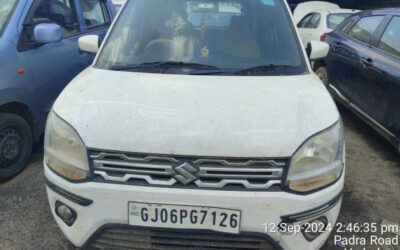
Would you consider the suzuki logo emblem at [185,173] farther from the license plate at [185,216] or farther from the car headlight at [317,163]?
the car headlight at [317,163]

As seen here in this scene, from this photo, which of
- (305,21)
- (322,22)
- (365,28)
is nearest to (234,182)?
(365,28)

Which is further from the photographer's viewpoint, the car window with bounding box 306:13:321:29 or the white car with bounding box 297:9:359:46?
the car window with bounding box 306:13:321:29

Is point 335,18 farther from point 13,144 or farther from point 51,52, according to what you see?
point 13,144

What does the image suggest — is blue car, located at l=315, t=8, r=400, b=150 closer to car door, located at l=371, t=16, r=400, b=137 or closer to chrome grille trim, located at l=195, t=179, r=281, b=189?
car door, located at l=371, t=16, r=400, b=137

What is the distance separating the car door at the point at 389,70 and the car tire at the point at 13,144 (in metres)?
3.62

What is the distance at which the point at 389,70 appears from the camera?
3705 mm

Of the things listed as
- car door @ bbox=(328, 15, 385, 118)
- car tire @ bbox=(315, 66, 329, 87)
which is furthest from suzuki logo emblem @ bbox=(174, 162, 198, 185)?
car tire @ bbox=(315, 66, 329, 87)

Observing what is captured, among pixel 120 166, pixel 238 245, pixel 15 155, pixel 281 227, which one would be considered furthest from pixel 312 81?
pixel 15 155

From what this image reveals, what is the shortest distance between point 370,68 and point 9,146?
12.8 ft

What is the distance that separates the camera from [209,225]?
173 centimetres

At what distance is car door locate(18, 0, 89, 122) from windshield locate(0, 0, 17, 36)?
0.48ft

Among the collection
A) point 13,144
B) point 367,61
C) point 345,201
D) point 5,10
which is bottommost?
point 345,201

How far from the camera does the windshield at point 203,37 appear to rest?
8.05ft

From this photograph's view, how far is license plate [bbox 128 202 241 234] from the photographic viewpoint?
1.71 meters
